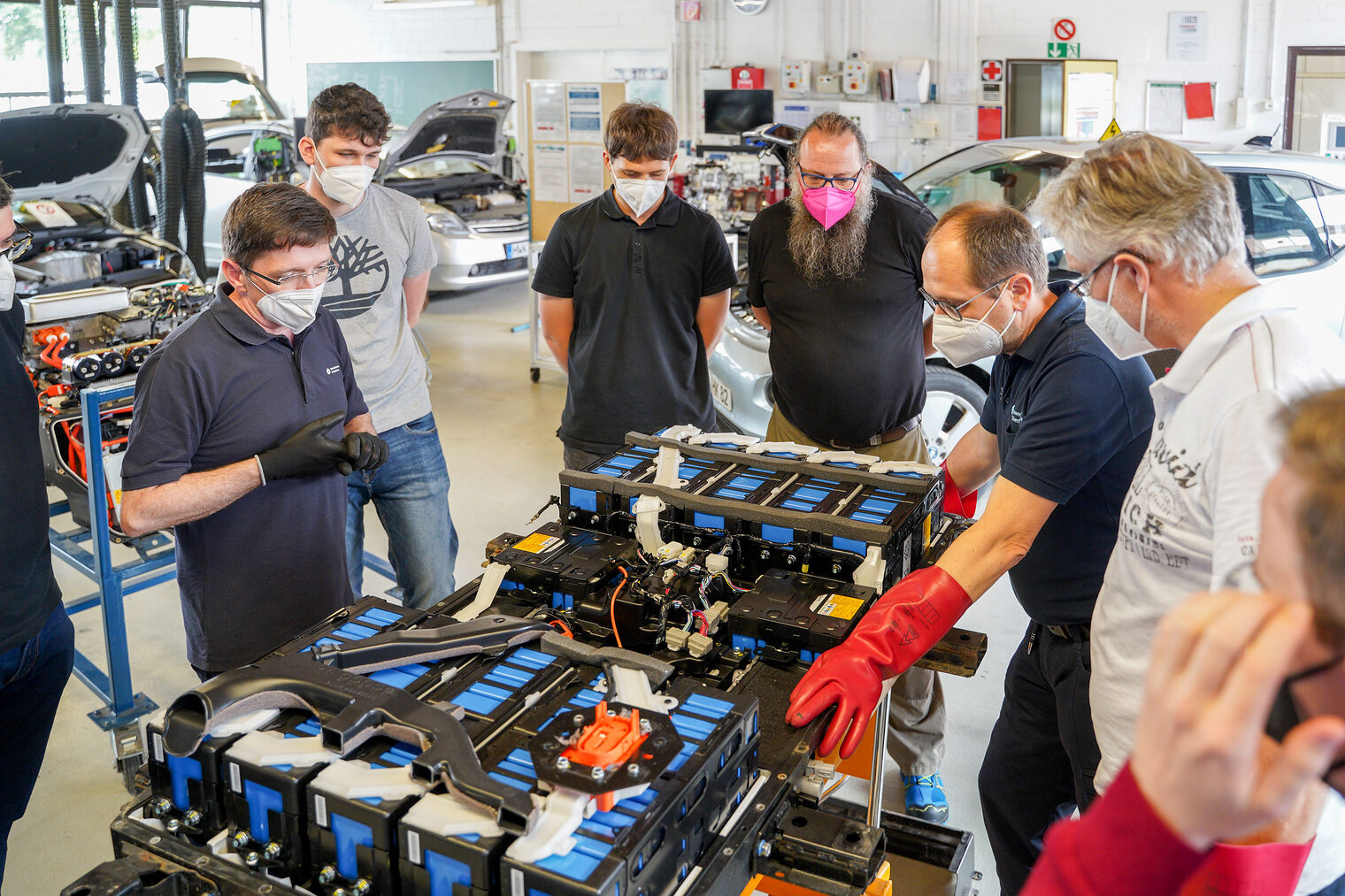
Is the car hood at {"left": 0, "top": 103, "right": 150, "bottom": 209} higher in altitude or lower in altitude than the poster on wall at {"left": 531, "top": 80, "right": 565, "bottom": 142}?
lower

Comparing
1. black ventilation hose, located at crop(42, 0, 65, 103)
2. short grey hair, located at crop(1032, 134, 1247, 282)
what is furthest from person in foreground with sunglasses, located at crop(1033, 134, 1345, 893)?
black ventilation hose, located at crop(42, 0, 65, 103)

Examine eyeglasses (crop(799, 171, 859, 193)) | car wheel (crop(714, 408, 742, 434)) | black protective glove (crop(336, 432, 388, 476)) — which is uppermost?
eyeglasses (crop(799, 171, 859, 193))

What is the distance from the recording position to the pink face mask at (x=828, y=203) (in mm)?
3031

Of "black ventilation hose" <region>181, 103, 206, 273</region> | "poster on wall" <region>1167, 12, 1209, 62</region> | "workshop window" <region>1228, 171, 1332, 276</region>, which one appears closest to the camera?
"workshop window" <region>1228, 171, 1332, 276</region>

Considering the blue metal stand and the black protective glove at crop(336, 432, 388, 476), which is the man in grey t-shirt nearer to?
the black protective glove at crop(336, 432, 388, 476)

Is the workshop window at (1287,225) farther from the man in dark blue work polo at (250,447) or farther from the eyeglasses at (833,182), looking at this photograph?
the man in dark blue work polo at (250,447)

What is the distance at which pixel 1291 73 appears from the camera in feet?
24.0

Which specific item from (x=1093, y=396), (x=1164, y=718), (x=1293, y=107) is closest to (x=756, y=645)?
(x=1093, y=396)

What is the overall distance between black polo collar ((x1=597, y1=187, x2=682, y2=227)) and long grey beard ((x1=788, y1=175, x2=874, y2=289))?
39 centimetres

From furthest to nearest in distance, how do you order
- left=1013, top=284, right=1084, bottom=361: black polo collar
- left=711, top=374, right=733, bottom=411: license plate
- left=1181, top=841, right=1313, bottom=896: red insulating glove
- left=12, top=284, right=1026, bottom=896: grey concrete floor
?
left=711, top=374, right=733, bottom=411: license plate
left=12, top=284, right=1026, bottom=896: grey concrete floor
left=1013, top=284, right=1084, bottom=361: black polo collar
left=1181, top=841, right=1313, bottom=896: red insulating glove

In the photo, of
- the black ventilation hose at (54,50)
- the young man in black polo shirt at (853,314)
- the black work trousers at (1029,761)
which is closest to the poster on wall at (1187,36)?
the young man in black polo shirt at (853,314)

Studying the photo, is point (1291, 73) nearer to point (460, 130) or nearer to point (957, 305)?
point (460, 130)

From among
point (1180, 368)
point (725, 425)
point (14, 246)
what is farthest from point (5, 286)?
point (725, 425)

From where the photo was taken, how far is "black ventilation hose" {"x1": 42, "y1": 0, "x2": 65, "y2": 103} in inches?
289
